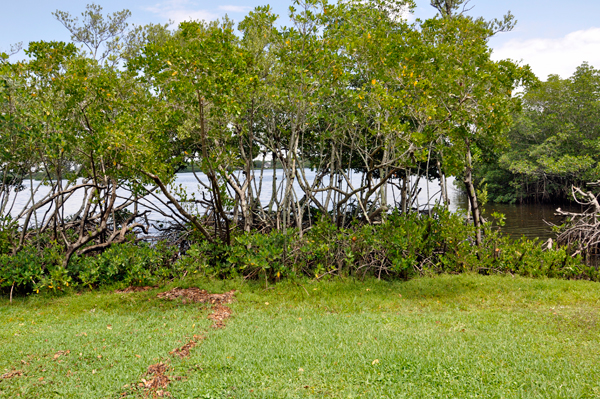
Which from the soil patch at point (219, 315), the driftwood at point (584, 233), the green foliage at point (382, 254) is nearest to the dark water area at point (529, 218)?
the driftwood at point (584, 233)

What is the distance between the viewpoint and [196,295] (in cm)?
816

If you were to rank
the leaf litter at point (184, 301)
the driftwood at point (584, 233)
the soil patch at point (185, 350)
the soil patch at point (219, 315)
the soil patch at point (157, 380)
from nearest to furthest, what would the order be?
the soil patch at point (157, 380) → the leaf litter at point (184, 301) → the soil patch at point (185, 350) → the soil patch at point (219, 315) → the driftwood at point (584, 233)

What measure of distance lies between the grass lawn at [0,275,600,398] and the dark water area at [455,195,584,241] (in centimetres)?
938

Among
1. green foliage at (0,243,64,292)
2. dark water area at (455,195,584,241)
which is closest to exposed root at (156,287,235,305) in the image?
green foliage at (0,243,64,292)

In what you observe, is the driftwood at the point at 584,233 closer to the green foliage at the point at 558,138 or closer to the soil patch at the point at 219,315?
the soil patch at the point at 219,315

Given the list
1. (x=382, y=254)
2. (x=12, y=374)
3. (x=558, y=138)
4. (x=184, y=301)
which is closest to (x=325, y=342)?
(x=184, y=301)

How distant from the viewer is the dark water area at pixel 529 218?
1935cm

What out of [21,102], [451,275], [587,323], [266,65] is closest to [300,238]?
[451,275]

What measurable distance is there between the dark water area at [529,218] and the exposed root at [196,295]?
11.4m

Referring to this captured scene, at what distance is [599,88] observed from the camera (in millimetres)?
26219

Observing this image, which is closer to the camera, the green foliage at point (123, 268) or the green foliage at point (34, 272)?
the green foliage at point (34, 272)

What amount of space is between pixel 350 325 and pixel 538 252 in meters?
5.83

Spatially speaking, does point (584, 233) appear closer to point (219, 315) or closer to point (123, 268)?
point (219, 315)

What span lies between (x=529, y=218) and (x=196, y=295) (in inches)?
878
